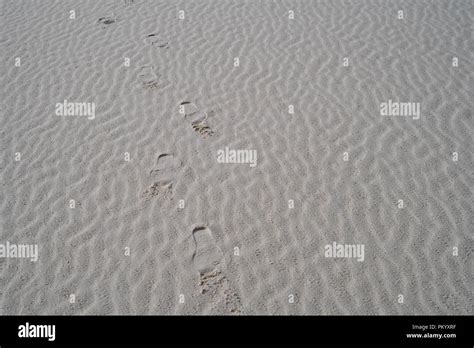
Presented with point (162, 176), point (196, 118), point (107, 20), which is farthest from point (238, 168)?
point (107, 20)

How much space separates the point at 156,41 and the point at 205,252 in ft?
16.5

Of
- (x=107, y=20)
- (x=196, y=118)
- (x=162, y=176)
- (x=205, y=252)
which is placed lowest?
(x=205, y=252)

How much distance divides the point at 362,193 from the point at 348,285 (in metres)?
1.28

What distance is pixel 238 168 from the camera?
5.14 meters

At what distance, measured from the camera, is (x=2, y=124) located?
5.83m

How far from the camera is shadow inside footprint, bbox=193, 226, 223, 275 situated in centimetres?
412

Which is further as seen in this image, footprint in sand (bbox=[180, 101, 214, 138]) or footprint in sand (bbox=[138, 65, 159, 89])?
footprint in sand (bbox=[138, 65, 159, 89])

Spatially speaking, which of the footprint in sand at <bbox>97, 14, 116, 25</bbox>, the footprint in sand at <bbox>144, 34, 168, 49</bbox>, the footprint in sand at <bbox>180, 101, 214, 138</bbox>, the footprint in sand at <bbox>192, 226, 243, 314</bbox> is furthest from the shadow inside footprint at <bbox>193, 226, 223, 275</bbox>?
the footprint in sand at <bbox>97, 14, 116, 25</bbox>

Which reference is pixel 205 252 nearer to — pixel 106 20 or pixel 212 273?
pixel 212 273

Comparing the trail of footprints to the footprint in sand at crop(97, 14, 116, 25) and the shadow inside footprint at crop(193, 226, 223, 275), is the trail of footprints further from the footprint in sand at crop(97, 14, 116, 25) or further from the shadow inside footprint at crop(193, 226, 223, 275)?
the footprint in sand at crop(97, 14, 116, 25)

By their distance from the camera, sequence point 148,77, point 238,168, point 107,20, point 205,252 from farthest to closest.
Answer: point 107,20 → point 148,77 → point 238,168 → point 205,252
